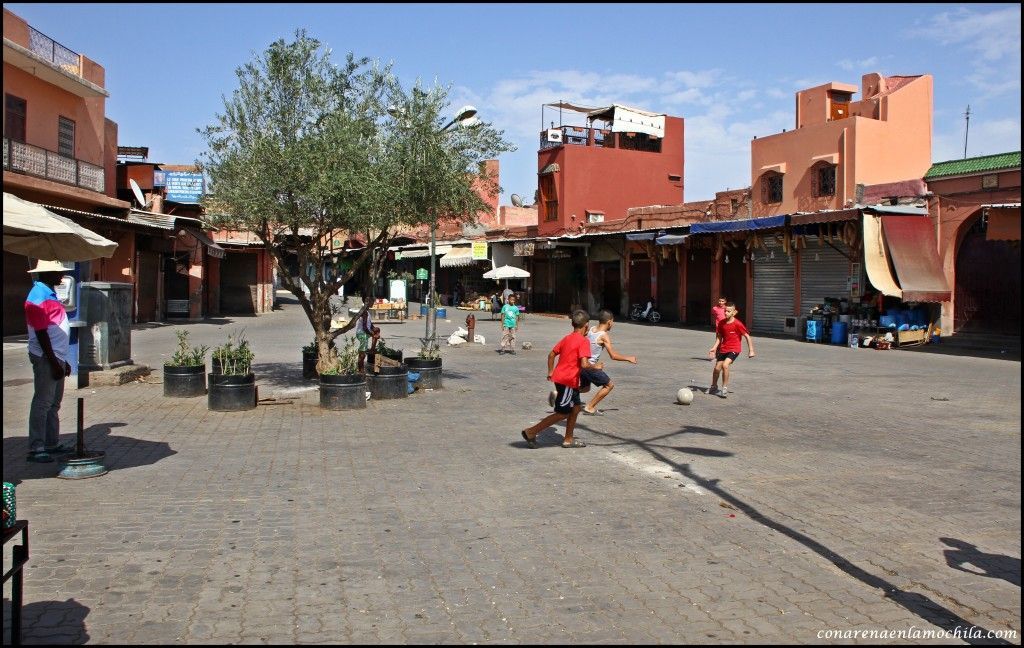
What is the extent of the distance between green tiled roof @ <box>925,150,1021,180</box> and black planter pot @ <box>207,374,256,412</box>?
19.8 meters

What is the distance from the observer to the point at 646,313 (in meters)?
35.8

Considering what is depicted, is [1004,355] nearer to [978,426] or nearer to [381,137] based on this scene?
[978,426]

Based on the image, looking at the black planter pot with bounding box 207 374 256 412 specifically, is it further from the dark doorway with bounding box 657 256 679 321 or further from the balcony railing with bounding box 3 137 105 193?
the dark doorway with bounding box 657 256 679 321

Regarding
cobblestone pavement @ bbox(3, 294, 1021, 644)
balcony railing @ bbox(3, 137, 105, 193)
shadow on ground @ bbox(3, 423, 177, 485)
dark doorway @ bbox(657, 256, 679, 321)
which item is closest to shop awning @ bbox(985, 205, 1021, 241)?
cobblestone pavement @ bbox(3, 294, 1021, 644)

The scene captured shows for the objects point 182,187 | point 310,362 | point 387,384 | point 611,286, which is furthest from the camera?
point 611,286

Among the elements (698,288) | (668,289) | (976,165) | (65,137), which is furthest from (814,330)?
(65,137)

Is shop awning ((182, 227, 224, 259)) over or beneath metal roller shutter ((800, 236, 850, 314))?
over

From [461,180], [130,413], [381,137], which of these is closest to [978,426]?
[461,180]

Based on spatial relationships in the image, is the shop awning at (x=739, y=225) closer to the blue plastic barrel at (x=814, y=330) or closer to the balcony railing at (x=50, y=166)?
the blue plastic barrel at (x=814, y=330)

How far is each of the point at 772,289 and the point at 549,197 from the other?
17550mm

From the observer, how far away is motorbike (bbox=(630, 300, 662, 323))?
35.5 metres

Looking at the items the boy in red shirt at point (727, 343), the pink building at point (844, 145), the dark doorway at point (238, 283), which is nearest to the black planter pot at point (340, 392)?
the boy in red shirt at point (727, 343)

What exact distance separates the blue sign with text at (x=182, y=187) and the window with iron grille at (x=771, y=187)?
812 inches

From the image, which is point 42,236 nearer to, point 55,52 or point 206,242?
point 55,52
